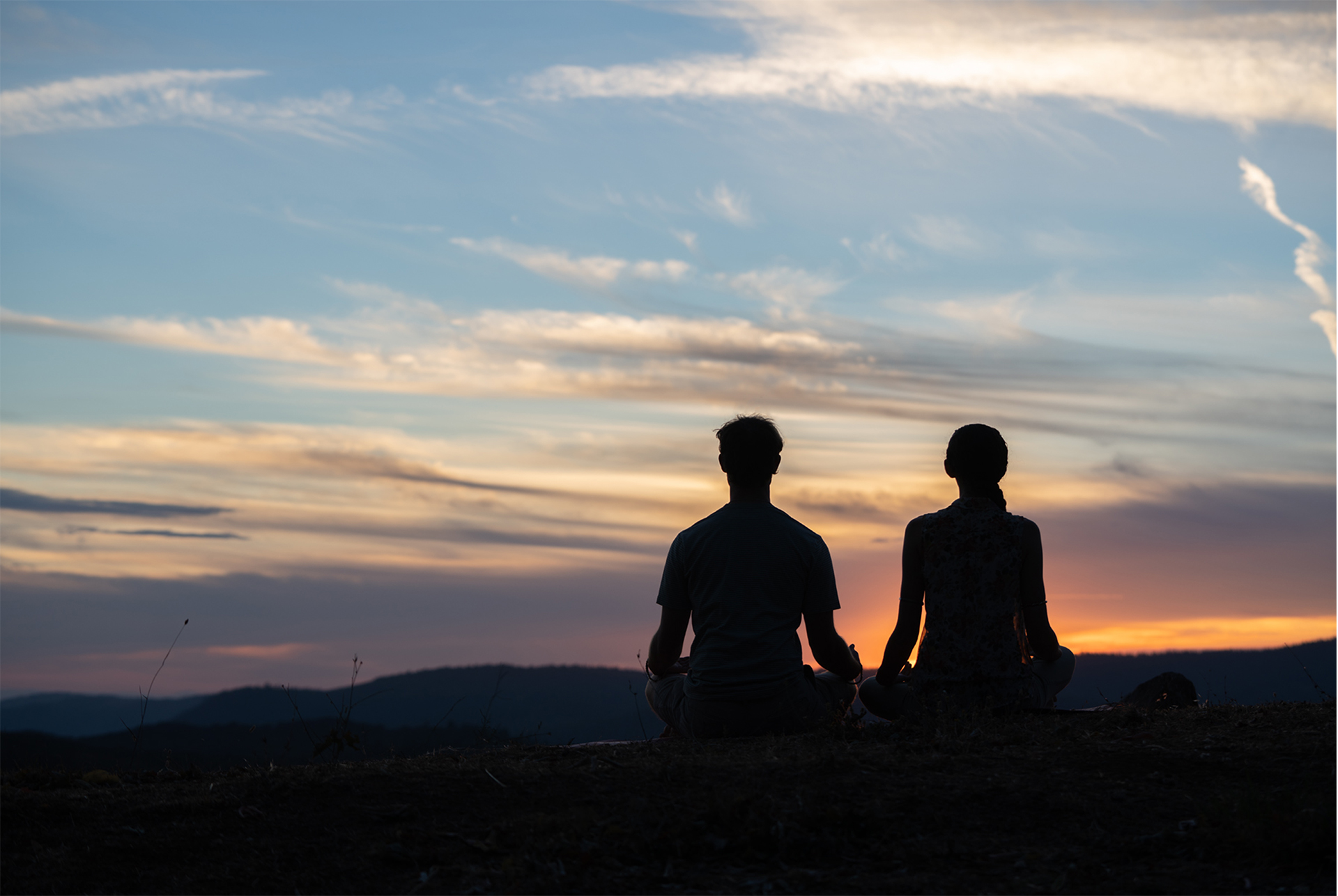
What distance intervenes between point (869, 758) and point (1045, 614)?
1.75 meters

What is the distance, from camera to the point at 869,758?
16.8ft

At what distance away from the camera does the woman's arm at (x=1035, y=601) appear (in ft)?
19.9

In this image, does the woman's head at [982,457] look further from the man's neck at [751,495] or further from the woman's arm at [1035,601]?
the man's neck at [751,495]

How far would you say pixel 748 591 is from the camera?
603 cm

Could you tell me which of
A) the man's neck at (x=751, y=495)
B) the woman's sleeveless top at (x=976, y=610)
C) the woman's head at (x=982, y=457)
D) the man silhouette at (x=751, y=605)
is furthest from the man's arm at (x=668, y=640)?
the woman's head at (x=982, y=457)

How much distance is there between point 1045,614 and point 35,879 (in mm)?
5286

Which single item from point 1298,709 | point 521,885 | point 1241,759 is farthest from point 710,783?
point 1298,709

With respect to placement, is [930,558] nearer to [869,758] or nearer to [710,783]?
[869,758]

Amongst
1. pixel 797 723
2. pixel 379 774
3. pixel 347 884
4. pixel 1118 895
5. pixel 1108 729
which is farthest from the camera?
pixel 797 723

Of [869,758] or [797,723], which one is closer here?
[869,758]

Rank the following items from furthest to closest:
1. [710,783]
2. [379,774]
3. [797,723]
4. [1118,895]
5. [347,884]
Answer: [797,723] < [379,774] < [710,783] < [347,884] < [1118,895]

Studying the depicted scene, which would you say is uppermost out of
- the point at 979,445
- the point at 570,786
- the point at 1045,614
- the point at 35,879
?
the point at 979,445

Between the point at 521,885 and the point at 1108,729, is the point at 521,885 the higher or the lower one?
the lower one

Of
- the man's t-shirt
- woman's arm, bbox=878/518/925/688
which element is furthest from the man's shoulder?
woman's arm, bbox=878/518/925/688
